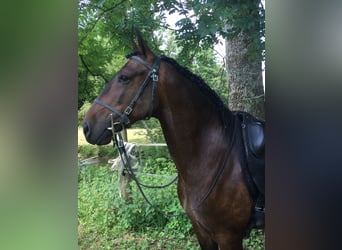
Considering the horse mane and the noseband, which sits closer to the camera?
the noseband

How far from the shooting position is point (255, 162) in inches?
60.6

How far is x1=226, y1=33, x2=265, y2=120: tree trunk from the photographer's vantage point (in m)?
1.60

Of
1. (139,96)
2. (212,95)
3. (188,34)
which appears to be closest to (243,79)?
(212,95)

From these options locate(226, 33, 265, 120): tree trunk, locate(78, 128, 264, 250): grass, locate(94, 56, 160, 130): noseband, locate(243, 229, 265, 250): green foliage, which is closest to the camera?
locate(94, 56, 160, 130): noseband

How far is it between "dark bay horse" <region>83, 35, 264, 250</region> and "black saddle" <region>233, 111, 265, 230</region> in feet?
0.11

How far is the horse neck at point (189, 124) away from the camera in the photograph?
156 cm

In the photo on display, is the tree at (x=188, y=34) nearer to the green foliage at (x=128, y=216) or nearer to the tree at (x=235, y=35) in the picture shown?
the tree at (x=235, y=35)

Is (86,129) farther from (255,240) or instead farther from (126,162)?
(255,240)

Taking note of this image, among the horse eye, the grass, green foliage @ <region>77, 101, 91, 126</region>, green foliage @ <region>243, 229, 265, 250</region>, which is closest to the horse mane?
the horse eye

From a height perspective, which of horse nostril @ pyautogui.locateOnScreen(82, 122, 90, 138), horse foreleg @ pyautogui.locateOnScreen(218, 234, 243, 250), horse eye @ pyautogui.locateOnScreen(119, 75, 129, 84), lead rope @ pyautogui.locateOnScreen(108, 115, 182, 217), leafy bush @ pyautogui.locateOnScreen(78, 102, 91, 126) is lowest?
horse foreleg @ pyautogui.locateOnScreen(218, 234, 243, 250)

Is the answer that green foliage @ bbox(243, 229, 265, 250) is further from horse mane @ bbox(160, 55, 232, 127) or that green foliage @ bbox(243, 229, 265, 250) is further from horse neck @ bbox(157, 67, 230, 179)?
horse mane @ bbox(160, 55, 232, 127)
